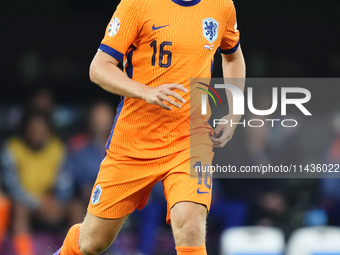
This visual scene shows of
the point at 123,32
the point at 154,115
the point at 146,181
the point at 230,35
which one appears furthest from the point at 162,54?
the point at 146,181

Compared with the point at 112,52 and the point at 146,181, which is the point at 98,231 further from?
the point at 112,52

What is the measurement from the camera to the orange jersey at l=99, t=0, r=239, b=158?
113 inches

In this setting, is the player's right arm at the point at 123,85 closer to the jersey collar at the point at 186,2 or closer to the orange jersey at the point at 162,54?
the orange jersey at the point at 162,54

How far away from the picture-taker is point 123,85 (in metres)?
2.68

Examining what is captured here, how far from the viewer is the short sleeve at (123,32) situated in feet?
9.29

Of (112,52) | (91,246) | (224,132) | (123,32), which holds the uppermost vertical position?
(123,32)

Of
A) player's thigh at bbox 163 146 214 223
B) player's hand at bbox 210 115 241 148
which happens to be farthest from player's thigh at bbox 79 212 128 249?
player's hand at bbox 210 115 241 148

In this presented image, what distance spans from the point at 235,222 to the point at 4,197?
7.94 feet

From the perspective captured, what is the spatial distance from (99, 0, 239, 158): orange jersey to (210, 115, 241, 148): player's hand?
13cm

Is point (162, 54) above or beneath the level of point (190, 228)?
above

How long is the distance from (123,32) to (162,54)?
25 cm

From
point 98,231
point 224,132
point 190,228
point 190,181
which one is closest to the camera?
point 190,228

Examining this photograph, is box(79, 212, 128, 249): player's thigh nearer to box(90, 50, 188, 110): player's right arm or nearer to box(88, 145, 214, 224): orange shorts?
box(88, 145, 214, 224): orange shorts

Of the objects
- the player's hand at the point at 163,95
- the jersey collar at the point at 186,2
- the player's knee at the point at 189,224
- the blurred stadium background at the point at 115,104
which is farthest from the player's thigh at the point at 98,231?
the blurred stadium background at the point at 115,104
